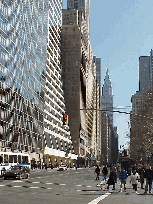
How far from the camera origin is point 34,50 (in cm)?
11750

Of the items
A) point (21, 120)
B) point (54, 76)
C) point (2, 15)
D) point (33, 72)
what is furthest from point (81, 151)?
point (2, 15)

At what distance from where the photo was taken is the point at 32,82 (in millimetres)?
112875

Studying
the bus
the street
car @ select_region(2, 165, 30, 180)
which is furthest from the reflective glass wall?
the street

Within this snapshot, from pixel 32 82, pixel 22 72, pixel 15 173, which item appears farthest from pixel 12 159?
pixel 32 82

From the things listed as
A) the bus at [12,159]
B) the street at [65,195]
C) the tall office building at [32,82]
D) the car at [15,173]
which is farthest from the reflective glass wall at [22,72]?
the street at [65,195]

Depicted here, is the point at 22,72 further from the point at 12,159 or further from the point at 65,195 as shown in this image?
the point at 65,195

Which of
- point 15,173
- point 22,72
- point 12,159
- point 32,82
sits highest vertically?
point 22,72

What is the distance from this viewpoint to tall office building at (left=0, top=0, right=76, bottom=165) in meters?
86.1

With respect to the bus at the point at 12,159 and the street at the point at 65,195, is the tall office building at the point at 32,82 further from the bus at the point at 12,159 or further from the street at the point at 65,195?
the street at the point at 65,195

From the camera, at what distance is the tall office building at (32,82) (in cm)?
8613

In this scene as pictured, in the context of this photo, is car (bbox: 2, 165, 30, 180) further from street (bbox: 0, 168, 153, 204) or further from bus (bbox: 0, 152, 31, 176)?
bus (bbox: 0, 152, 31, 176)

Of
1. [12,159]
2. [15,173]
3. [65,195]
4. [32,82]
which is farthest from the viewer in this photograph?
[32,82]

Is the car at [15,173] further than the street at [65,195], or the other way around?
the car at [15,173]

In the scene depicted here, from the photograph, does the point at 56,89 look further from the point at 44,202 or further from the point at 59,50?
the point at 44,202
